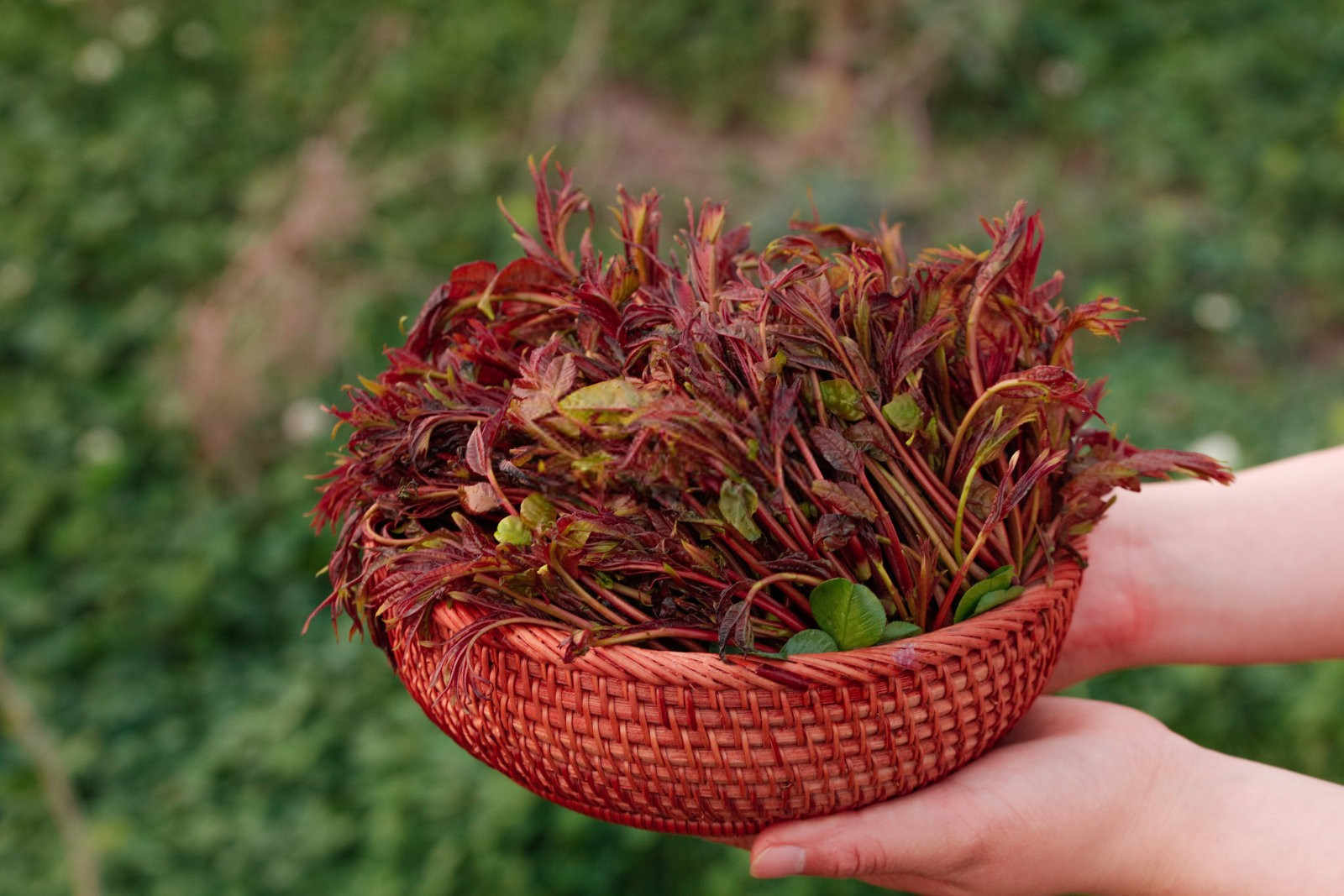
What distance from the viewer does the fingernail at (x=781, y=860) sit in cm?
100

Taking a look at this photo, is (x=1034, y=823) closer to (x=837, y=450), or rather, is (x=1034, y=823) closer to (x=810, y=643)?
(x=810, y=643)

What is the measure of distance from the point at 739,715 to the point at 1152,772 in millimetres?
532

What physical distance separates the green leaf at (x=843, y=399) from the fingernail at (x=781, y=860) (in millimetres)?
393

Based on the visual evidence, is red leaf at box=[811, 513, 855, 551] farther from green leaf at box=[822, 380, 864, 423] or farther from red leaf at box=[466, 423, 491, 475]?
red leaf at box=[466, 423, 491, 475]

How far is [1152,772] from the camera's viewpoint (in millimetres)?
1176

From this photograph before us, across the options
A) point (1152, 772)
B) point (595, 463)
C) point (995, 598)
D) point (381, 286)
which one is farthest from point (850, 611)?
point (381, 286)

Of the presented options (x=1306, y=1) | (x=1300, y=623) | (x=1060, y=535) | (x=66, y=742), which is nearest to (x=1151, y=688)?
(x=1300, y=623)

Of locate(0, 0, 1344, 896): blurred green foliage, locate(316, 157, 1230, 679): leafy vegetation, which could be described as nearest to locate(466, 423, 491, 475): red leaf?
locate(316, 157, 1230, 679): leafy vegetation

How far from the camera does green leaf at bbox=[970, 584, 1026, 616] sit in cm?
99

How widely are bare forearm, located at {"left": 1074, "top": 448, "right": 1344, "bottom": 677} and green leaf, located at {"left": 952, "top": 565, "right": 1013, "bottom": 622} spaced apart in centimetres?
48

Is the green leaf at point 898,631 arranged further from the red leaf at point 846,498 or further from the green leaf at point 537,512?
the green leaf at point 537,512

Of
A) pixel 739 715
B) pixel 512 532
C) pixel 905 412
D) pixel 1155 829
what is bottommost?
pixel 1155 829

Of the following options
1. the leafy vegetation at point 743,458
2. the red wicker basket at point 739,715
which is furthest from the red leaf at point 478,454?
the red wicker basket at point 739,715

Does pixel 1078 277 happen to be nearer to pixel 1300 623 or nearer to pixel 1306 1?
pixel 1306 1
